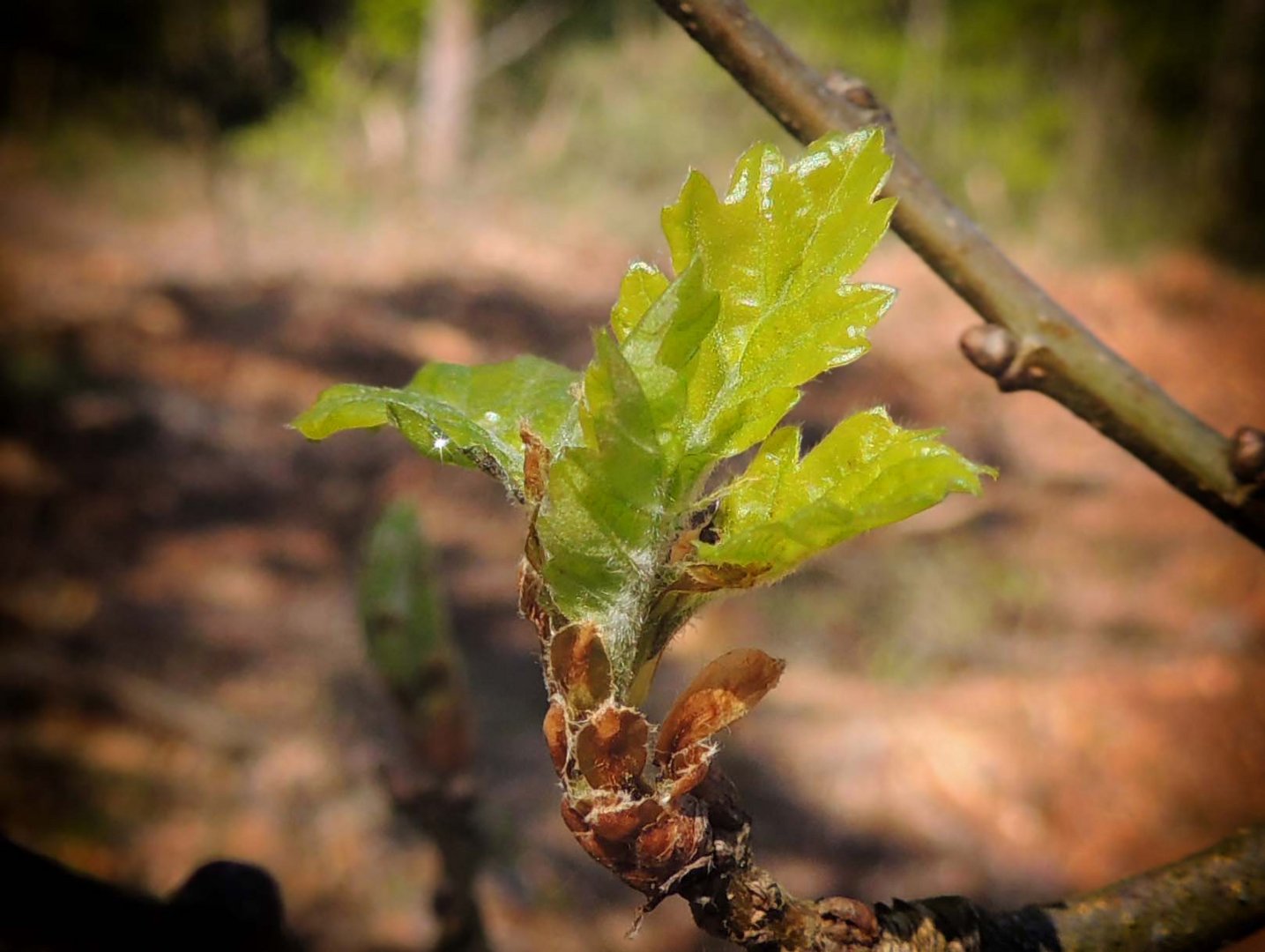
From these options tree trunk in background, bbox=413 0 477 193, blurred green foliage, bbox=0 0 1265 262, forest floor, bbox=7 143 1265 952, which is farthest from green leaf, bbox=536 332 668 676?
tree trunk in background, bbox=413 0 477 193

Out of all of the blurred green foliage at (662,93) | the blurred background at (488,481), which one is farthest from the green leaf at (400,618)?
the blurred green foliage at (662,93)

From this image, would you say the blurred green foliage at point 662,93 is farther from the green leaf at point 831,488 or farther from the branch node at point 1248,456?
the green leaf at point 831,488

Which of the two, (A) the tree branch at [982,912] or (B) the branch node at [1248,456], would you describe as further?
(B) the branch node at [1248,456]

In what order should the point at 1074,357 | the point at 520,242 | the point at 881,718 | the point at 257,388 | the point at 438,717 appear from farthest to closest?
the point at 520,242 → the point at 257,388 → the point at 881,718 → the point at 438,717 → the point at 1074,357

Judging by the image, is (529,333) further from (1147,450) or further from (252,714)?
(1147,450)

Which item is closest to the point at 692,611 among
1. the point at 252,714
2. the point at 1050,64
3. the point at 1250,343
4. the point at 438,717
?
the point at 438,717

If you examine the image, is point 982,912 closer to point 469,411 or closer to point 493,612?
point 469,411

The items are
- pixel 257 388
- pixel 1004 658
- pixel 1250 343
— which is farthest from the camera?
pixel 1250 343
